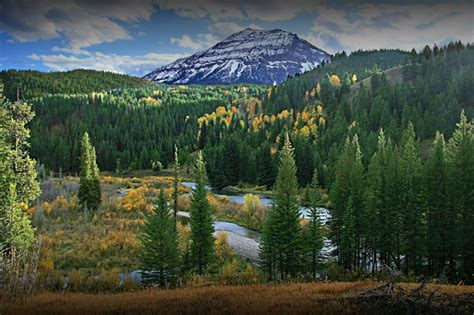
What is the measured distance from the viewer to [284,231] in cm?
2823

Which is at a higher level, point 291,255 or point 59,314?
point 59,314

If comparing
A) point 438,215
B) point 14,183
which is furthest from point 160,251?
point 438,215

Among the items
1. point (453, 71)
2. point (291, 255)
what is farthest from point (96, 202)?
point (453, 71)

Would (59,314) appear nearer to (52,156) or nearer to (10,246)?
(10,246)

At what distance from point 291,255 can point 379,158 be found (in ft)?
64.8

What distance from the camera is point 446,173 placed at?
32.2m

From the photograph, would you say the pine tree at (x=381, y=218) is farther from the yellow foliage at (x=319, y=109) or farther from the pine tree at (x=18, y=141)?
the yellow foliage at (x=319, y=109)

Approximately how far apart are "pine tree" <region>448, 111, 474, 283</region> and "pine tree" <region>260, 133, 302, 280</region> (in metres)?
13.1

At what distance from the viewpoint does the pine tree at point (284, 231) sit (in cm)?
2795

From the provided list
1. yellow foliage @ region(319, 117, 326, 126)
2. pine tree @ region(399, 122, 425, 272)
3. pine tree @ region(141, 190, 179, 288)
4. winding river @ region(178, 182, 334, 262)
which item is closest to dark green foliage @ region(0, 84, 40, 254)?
pine tree @ region(141, 190, 179, 288)

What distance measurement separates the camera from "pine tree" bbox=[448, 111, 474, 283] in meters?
29.9

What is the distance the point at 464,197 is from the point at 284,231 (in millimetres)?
15299

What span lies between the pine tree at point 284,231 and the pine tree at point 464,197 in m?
13.1

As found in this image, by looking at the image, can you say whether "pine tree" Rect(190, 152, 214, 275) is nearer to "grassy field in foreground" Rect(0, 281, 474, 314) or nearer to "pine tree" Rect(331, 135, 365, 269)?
"pine tree" Rect(331, 135, 365, 269)
